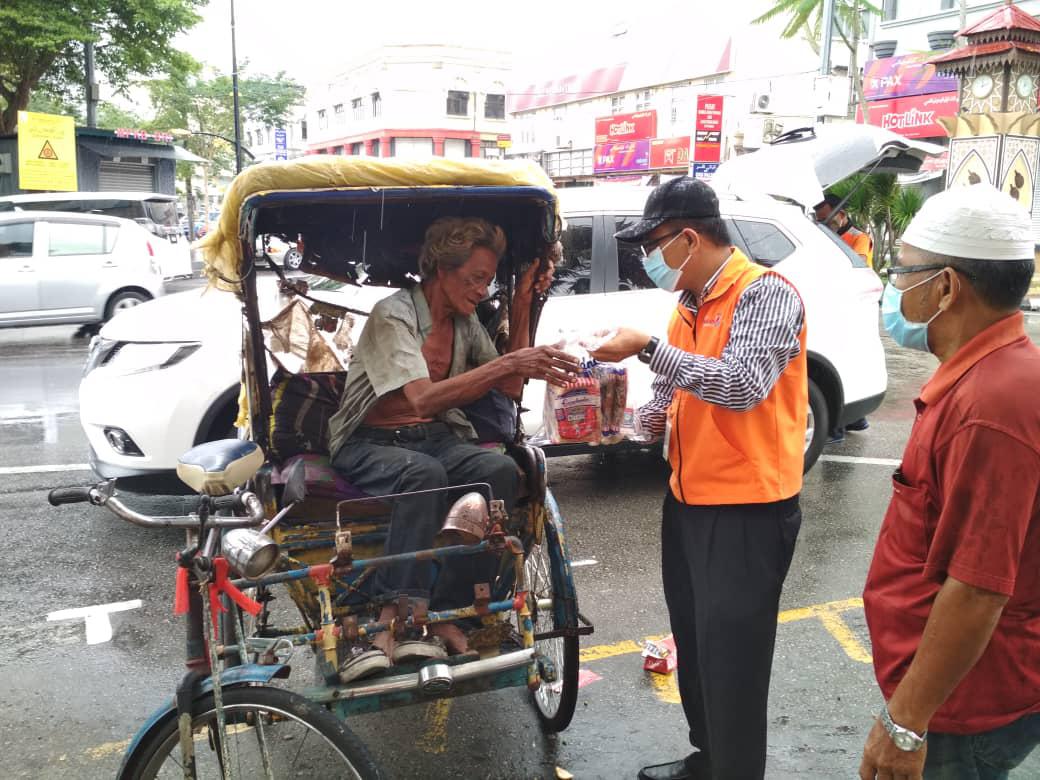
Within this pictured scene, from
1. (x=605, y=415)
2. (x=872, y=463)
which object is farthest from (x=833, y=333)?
(x=605, y=415)

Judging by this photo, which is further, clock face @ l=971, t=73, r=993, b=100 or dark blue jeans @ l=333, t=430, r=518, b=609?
clock face @ l=971, t=73, r=993, b=100

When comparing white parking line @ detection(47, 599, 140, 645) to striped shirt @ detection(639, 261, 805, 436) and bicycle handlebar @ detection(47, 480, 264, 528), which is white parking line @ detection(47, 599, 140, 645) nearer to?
bicycle handlebar @ detection(47, 480, 264, 528)

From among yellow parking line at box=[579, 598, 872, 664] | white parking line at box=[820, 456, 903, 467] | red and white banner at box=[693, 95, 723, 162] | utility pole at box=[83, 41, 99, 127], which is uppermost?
Answer: utility pole at box=[83, 41, 99, 127]

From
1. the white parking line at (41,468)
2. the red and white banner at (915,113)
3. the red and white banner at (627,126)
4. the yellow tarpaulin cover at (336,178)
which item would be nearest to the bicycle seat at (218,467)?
the yellow tarpaulin cover at (336,178)

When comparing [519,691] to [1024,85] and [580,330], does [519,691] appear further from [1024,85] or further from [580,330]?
[1024,85]

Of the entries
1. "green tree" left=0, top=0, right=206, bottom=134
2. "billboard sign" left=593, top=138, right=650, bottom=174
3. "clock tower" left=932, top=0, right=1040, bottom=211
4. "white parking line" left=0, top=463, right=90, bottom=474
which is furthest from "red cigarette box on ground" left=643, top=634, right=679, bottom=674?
"billboard sign" left=593, top=138, right=650, bottom=174

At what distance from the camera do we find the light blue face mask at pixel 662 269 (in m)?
2.53

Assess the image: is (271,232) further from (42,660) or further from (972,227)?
(972,227)

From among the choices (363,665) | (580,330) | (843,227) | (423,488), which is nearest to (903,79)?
(843,227)

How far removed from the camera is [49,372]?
10039mm

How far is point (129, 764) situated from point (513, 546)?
46.9 inches

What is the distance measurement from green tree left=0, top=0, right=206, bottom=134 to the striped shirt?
71.5ft

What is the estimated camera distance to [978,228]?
64.5 inches

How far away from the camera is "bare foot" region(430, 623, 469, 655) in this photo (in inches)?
110
